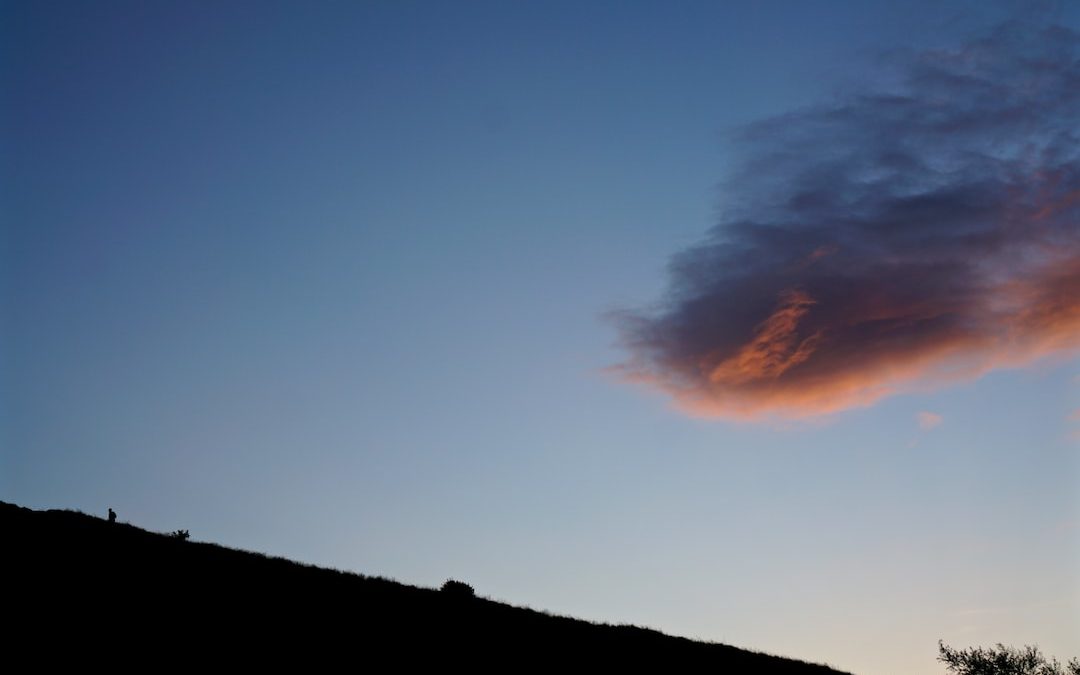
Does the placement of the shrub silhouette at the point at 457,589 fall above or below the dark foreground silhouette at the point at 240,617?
above

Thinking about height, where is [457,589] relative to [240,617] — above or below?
above

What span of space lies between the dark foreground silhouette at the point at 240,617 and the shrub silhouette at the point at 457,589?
15cm

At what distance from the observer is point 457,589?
1996 inches

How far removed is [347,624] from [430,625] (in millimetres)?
4813

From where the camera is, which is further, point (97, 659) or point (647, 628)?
point (647, 628)

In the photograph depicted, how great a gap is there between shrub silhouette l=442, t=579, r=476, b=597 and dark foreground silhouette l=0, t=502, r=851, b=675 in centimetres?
15

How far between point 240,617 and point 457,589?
60.7 feet

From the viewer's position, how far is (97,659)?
26.5 metres

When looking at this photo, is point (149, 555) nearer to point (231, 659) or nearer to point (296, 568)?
point (296, 568)

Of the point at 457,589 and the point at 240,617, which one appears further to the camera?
the point at 457,589

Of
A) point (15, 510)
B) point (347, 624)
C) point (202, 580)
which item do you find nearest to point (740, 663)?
point (347, 624)

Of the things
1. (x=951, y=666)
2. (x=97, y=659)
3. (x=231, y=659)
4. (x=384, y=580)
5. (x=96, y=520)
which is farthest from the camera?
(x=951, y=666)

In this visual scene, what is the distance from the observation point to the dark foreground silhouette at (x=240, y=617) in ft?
94.9

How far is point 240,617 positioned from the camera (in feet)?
112
